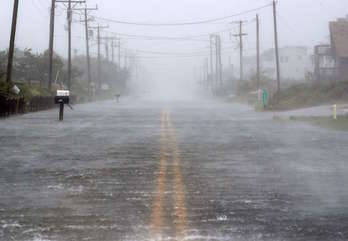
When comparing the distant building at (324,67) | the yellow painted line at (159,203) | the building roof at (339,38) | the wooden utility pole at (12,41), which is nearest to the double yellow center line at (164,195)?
the yellow painted line at (159,203)

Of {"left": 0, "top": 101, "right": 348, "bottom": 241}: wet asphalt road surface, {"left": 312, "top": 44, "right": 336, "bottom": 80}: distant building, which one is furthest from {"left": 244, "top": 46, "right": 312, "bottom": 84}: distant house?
{"left": 0, "top": 101, "right": 348, "bottom": 241}: wet asphalt road surface

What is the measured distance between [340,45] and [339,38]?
3.75ft

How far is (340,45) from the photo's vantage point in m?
66.8

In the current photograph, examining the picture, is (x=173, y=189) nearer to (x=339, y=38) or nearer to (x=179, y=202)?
(x=179, y=202)

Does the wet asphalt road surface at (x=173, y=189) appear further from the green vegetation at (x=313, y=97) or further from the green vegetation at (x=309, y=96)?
the green vegetation at (x=313, y=97)

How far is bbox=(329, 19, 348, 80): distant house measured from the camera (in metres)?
66.2

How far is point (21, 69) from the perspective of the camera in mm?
73562

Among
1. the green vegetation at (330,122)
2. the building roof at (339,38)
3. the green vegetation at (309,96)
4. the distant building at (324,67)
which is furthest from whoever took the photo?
the distant building at (324,67)

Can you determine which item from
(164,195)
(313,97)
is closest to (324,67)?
(313,97)

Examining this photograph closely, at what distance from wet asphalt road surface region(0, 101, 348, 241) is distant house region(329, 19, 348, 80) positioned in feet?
162

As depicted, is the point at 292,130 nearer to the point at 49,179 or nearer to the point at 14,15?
the point at 49,179

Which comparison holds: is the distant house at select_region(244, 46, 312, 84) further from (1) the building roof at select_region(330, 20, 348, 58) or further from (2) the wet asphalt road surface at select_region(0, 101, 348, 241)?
(2) the wet asphalt road surface at select_region(0, 101, 348, 241)

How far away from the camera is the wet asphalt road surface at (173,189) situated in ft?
24.1

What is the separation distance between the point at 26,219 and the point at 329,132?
55.5 ft
